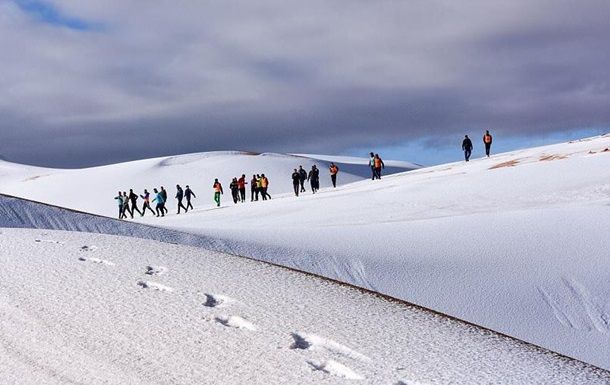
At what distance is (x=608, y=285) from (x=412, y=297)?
7.08ft

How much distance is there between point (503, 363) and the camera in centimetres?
Answer: 452

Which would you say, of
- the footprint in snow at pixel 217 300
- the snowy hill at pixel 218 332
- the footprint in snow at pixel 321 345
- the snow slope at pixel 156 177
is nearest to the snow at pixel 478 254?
the footprint in snow at pixel 321 345

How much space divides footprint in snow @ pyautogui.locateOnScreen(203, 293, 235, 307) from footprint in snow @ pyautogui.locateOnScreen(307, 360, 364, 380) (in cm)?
122

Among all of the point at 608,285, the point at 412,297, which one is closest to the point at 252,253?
the point at 412,297

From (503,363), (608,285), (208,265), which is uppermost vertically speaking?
(208,265)

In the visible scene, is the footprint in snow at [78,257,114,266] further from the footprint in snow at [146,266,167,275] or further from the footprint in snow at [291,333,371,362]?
the footprint in snow at [291,333,371,362]

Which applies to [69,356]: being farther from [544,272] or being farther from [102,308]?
[544,272]

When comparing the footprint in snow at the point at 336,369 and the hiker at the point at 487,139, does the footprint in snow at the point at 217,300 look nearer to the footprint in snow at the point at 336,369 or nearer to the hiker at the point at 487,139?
the footprint in snow at the point at 336,369

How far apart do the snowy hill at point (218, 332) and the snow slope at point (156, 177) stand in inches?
1553

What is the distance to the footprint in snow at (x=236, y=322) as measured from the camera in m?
4.70

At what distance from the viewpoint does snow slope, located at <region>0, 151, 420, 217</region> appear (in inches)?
1943

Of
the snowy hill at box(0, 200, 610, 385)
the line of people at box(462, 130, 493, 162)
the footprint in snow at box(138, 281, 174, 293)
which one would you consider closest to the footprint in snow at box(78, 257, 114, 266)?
the snowy hill at box(0, 200, 610, 385)

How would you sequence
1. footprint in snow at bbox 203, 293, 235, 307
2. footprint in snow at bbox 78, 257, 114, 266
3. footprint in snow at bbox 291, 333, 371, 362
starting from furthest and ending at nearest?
footprint in snow at bbox 78, 257, 114, 266 < footprint in snow at bbox 203, 293, 235, 307 < footprint in snow at bbox 291, 333, 371, 362

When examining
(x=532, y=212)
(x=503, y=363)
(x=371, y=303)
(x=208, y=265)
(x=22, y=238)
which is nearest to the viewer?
(x=503, y=363)
